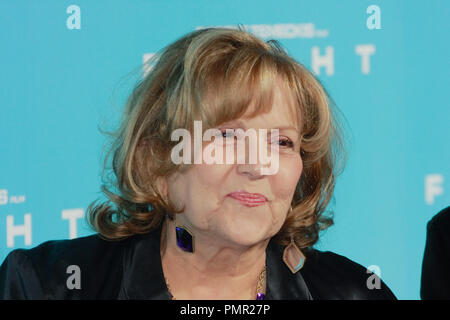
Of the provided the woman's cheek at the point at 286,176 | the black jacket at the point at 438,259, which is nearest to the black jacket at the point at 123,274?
the black jacket at the point at 438,259

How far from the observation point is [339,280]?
1.64 meters

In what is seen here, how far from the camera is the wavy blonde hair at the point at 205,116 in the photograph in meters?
1.38

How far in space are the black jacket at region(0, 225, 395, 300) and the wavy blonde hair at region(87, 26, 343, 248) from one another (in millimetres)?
54

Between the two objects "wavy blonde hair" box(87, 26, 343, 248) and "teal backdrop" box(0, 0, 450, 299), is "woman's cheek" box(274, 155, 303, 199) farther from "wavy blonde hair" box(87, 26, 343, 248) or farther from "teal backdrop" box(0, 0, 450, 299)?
"teal backdrop" box(0, 0, 450, 299)

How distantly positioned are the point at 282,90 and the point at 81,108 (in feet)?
2.41

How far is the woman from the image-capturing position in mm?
1368

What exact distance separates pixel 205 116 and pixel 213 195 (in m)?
0.17

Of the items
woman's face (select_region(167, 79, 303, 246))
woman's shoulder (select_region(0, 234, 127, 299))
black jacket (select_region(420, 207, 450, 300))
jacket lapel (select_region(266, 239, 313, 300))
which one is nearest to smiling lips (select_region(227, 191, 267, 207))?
woman's face (select_region(167, 79, 303, 246))

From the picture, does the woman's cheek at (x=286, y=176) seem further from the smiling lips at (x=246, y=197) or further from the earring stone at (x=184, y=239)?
the earring stone at (x=184, y=239)

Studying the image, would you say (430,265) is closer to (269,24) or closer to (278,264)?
(278,264)

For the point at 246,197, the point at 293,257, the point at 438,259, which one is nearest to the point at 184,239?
the point at 246,197

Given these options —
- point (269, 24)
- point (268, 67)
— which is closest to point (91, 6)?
point (269, 24)

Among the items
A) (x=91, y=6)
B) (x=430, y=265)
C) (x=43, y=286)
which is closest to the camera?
(x=43, y=286)

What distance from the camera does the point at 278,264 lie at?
1593 millimetres
